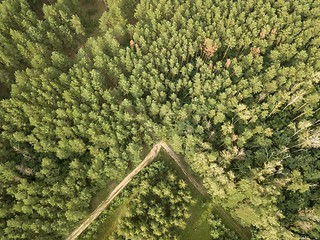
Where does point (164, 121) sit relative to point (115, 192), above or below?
above

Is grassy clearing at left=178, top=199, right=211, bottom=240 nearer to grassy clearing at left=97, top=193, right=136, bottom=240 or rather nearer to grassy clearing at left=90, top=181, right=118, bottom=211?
grassy clearing at left=97, top=193, right=136, bottom=240

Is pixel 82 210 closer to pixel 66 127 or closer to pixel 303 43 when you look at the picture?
pixel 66 127

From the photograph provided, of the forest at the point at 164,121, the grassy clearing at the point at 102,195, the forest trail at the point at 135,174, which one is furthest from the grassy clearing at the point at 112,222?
the grassy clearing at the point at 102,195

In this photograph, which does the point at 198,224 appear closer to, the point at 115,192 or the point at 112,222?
the point at 112,222

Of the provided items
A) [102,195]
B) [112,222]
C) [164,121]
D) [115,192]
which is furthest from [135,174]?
[164,121]

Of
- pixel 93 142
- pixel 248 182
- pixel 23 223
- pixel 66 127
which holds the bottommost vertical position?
pixel 248 182

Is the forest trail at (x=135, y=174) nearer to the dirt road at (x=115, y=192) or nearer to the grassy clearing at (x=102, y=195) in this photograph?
the dirt road at (x=115, y=192)

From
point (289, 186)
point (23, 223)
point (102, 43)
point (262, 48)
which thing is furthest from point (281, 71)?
point (23, 223)
